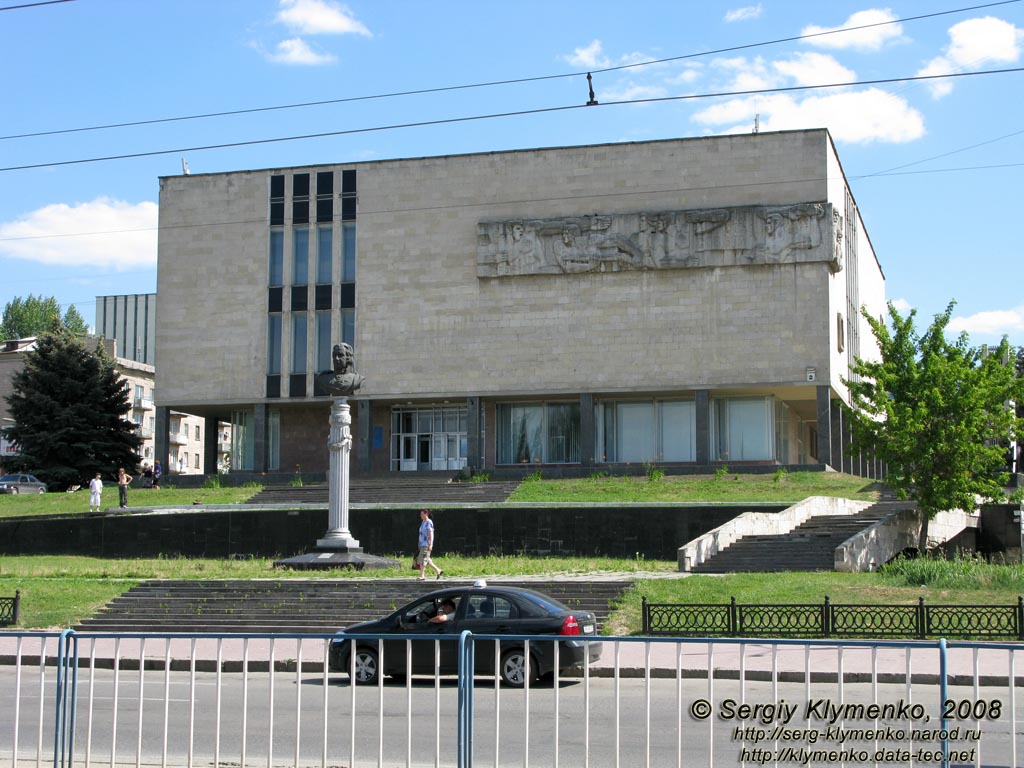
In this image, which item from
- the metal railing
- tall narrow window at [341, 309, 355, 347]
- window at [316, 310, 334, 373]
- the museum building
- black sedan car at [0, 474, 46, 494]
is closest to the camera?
the metal railing

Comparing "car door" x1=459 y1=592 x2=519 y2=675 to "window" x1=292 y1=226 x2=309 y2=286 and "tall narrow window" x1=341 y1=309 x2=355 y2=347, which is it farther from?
"window" x1=292 y1=226 x2=309 y2=286

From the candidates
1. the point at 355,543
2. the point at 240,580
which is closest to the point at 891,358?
the point at 355,543

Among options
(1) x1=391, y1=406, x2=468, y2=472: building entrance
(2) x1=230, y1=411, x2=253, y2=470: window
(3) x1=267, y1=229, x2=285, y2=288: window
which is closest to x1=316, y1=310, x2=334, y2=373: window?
(3) x1=267, y1=229, x2=285, y2=288: window

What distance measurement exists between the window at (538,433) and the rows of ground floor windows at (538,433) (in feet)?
0.15

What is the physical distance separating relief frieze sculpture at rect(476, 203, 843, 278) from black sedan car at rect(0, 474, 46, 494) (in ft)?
80.2

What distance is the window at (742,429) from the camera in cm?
5194

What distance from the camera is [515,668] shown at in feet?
44.6

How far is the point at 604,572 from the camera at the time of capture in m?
28.6

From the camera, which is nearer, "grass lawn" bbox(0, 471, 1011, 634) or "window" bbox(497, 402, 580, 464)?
"grass lawn" bbox(0, 471, 1011, 634)

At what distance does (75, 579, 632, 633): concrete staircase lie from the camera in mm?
23188

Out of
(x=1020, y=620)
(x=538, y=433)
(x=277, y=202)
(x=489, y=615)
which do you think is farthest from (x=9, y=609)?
(x=277, y=202)

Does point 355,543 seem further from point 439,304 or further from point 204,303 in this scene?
point 204,303

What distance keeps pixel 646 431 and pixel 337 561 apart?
26521 millimetres

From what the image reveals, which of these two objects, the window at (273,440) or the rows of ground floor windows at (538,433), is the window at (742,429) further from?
the window at (273,440)
